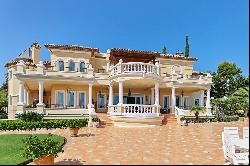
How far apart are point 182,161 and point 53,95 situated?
22.7 meters

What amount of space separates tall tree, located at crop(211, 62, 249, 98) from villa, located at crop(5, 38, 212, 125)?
484 inches

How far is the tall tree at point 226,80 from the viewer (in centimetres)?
4425

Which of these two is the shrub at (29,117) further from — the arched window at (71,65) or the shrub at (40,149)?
the shrub at (40,149)

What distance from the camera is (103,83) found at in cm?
2814

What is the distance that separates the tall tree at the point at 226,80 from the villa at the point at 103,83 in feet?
40.4

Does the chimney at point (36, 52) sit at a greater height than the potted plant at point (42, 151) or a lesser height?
greater

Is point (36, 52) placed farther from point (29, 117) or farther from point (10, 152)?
point (10, 152)

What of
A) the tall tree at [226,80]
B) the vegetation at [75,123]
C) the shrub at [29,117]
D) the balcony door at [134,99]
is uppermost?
the tall tree at [226,80]

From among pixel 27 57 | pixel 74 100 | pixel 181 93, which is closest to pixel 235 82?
pixel 181 93

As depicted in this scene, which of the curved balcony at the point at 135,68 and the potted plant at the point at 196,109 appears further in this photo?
the potted plant at the point at 196,109

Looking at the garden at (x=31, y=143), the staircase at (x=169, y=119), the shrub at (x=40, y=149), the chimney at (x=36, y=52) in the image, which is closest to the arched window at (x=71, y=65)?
the chimney at (x=36, y=52)

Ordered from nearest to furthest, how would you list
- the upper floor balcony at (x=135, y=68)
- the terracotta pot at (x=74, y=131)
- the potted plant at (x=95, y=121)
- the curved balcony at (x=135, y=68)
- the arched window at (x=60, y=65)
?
1. the terracotta pot at (x=74, y=131)
2. the potted plant at (x=95, y=121)
3. the upper floor balcony at (x=135, y=68)
4. the curved balcony at (x=135, y=68)
5. the arched window at (x=60, y=65)

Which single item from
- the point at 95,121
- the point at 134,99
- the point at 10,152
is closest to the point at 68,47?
the point at 134,99

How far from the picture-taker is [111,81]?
27.2m
